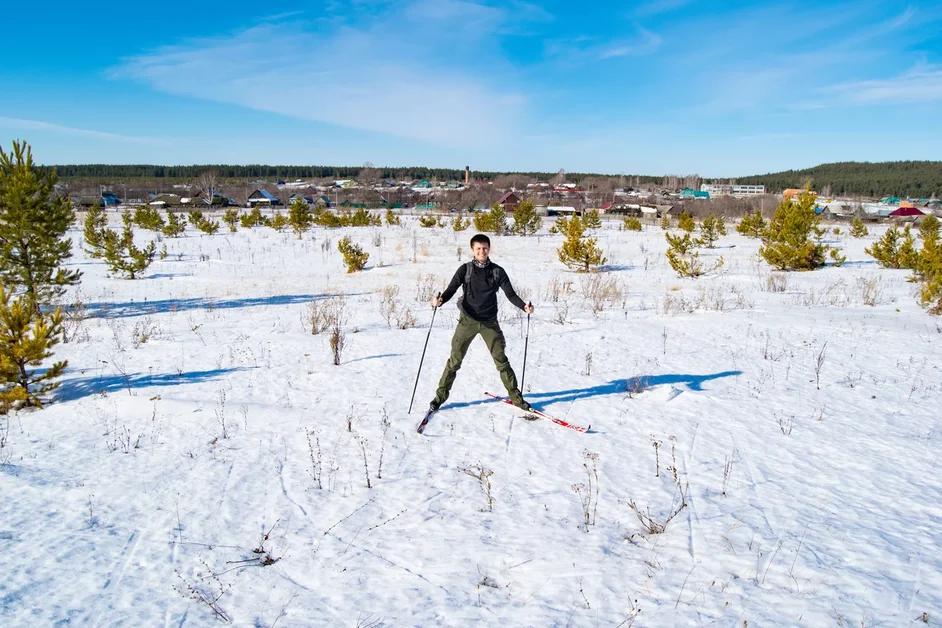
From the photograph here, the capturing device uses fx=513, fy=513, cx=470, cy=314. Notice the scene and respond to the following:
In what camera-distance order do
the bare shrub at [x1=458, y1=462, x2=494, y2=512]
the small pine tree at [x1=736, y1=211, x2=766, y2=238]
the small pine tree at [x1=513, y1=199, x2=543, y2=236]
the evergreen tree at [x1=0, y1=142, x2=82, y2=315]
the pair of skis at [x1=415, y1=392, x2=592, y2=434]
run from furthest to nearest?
the small pine tree at [x1=513, y1=199, x2=543, y2=236] → the small pine tree at [x1=736, y1=211, x2=766, y2=238] → the evergreen tree at [x1=0, y1=142, x2=82, y2=315] → the pair of skis at [x1=415, y1=392, x2=592, y2=434] → the bare shrub at [x1=458, y1=462, x2=494, y2=512]

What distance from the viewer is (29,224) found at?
11.1 metres

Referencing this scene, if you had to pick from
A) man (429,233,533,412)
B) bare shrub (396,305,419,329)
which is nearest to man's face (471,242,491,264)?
man (429,233,533,412)

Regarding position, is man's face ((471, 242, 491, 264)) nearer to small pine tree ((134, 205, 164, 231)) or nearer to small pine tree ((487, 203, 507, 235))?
small pine tree ((487, 203, 507, 235))

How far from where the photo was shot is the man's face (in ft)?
17.0

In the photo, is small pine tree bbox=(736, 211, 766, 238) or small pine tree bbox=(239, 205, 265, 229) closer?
small pine tree bbox=(736, 211, 766, 238)

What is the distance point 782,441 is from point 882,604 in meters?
2.36

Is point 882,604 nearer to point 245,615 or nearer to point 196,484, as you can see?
point 245,615

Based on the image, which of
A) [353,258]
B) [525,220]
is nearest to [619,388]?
[353,258]

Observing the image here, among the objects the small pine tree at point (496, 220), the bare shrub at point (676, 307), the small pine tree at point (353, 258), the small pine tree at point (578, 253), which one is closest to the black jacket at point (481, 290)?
the bare shrub at point (676, 307)

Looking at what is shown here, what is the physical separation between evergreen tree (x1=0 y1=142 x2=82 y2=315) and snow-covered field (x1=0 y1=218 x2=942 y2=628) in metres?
4.22

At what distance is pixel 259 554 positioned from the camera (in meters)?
3.23

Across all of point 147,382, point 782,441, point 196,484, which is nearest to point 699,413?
point 782,441

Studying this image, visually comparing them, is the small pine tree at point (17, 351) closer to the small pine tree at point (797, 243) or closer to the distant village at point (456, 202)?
the small pine tree at point (797, 243)

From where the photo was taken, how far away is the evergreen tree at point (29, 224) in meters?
10.9
